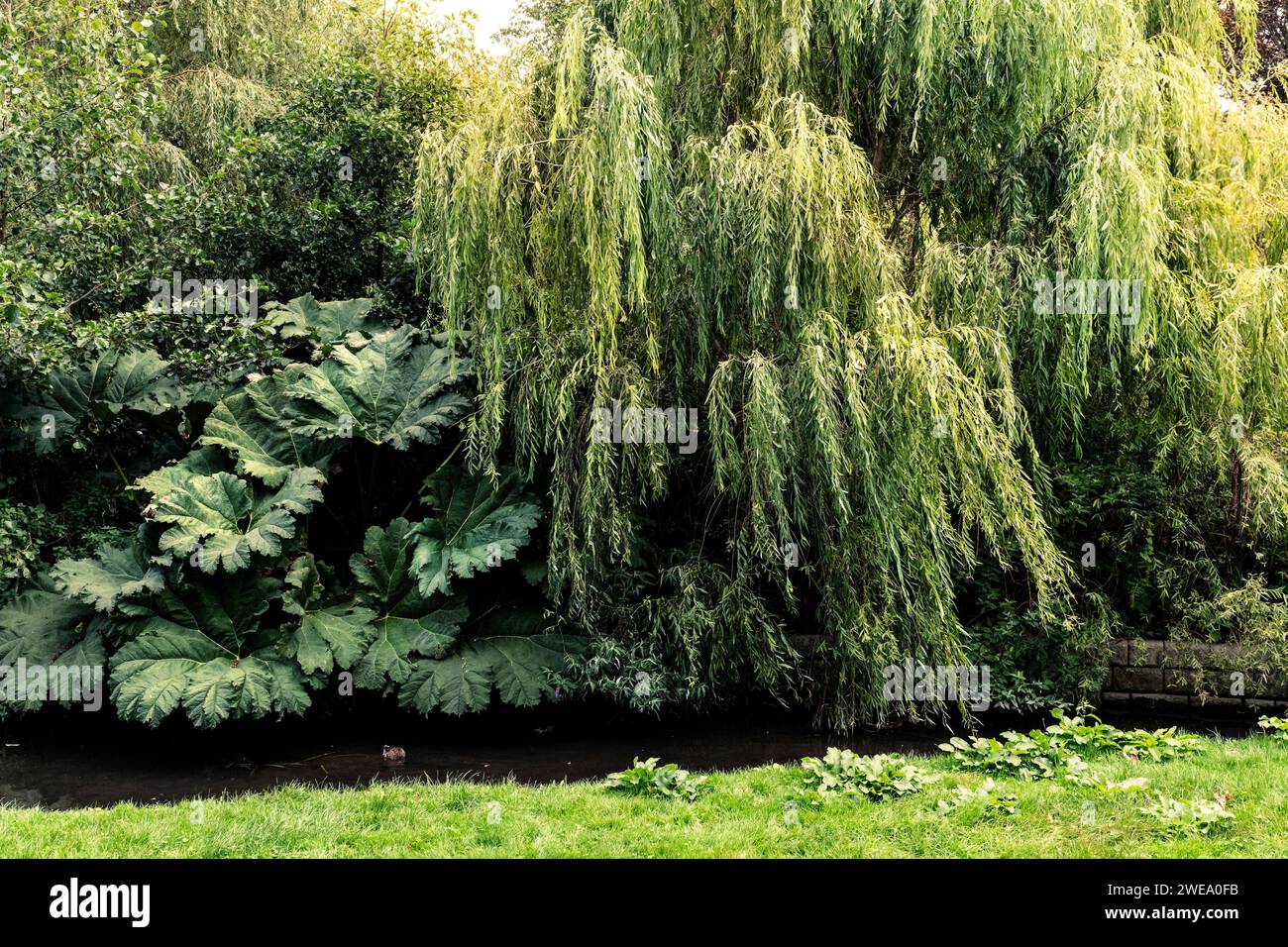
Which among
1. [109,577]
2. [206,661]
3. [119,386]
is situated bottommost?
[206,661]

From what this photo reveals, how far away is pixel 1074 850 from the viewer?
162 inches

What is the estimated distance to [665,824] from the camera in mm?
4711

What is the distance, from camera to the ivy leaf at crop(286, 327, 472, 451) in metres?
7.44

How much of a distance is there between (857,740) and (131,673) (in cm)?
467

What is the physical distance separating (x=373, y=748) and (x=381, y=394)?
2584 mm

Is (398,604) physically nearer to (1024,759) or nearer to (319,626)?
(319,626)

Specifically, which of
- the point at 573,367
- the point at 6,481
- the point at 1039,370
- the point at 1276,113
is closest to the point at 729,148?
the point at 573,367

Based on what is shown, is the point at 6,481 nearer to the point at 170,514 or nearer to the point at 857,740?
the point at 170,514

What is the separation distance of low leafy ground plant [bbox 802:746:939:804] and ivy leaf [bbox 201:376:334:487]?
169 inches

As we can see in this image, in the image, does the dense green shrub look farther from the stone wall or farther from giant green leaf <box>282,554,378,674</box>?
the stone wall

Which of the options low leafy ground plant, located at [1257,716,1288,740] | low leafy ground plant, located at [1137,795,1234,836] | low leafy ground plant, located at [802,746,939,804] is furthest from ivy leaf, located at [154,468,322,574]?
low leafy ground plant, located at [1257,716,1288,740]

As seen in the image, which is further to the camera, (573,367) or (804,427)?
(573,367)

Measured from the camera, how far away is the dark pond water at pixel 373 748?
6110 mm

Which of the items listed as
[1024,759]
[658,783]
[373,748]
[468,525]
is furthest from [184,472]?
[1024,759]
